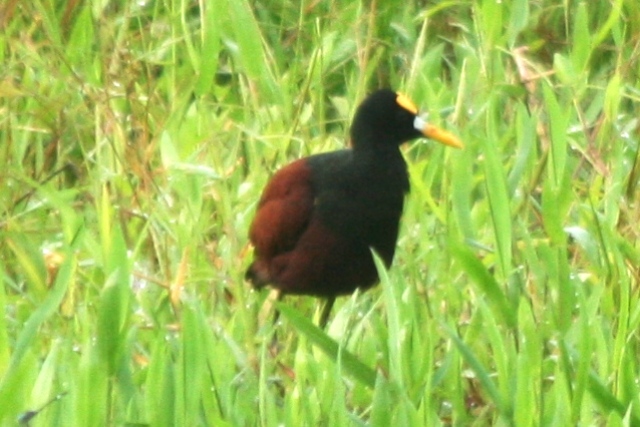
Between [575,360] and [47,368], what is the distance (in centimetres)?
97

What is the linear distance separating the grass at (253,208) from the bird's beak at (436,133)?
59mm

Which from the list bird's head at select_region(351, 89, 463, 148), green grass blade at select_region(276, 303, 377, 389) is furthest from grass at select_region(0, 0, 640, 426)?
bird's head at select_region(351, 89, 463, 148)

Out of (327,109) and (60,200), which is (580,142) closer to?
(327,109)

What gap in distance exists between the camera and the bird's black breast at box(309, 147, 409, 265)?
13.3 feet

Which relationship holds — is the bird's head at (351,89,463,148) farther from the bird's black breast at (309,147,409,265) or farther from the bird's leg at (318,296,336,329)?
the bird's leg at (318,296,336,329)

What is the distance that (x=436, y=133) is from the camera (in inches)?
165

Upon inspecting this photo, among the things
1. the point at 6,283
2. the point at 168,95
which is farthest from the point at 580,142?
the point at 6,283

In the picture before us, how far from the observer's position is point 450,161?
4305mm

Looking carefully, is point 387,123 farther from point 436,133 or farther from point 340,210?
point 340,210

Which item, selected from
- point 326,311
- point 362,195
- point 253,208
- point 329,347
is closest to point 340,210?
point 362,195

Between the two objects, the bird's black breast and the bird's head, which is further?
the bird's head

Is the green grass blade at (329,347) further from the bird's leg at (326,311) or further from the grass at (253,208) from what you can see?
the bird's leg at (326,311)

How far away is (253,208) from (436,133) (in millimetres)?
522


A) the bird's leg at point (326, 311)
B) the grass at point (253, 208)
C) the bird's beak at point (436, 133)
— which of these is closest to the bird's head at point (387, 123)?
the bird's beak at point (436, 133)
